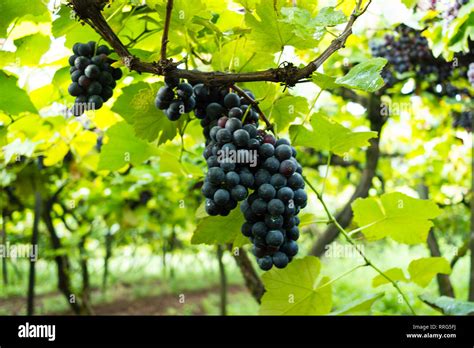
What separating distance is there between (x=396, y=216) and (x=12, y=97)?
819 mm

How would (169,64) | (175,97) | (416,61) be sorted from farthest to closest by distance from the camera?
(416,61) → (175,97) → (169,64)

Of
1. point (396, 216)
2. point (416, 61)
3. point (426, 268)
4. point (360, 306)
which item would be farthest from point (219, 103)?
→ point (416, 61)

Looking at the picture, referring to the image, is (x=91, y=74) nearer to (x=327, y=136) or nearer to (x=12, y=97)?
(x=12, y=97)

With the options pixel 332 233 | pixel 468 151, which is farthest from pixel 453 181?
pixel 332 233

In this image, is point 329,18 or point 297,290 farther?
point 297,290

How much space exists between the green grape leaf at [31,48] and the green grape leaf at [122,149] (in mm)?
224

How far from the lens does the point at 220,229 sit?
890mm

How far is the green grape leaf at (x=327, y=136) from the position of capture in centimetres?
94

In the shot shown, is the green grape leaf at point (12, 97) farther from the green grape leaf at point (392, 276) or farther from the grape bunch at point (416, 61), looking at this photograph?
the grape bunch at point (416, 61)

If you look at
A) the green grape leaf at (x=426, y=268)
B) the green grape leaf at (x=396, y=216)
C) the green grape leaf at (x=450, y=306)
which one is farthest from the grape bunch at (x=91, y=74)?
the green grape leaf at (x=450, y=306)

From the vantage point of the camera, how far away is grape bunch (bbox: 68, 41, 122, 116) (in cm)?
81

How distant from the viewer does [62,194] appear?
142 inches

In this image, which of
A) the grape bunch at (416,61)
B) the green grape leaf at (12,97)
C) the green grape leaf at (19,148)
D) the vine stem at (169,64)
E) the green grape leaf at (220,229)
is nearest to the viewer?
the vine stem at (169,64)
